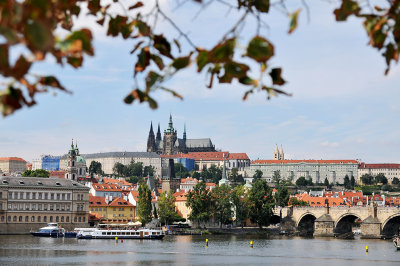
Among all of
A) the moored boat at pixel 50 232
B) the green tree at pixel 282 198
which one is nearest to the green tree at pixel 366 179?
the green tree at pixel 282 198

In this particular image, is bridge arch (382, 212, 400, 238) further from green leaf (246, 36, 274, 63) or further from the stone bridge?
green leaf (246, 36, 274, 63)

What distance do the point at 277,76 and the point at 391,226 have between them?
70.8 metres

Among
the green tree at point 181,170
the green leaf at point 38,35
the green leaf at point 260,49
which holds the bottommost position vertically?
the green leaf at point 38,35

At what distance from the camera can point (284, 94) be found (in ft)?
9.87

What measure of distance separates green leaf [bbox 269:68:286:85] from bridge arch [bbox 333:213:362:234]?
7177 cm

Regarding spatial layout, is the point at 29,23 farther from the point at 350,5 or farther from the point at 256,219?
the point at 256,219

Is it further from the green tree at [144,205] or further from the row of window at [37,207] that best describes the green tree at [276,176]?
the row of window at [37,207]

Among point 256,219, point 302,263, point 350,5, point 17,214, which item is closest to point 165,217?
point 256,219

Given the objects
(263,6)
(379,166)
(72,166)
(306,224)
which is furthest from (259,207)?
(379,166)

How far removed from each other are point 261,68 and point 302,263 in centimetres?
3575

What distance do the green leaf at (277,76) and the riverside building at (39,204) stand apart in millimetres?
64987

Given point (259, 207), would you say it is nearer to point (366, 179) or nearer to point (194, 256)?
point (194, 256)

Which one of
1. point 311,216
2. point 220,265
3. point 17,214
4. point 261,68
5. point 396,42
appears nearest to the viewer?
point 261,68

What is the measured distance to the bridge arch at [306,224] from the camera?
78.7m
